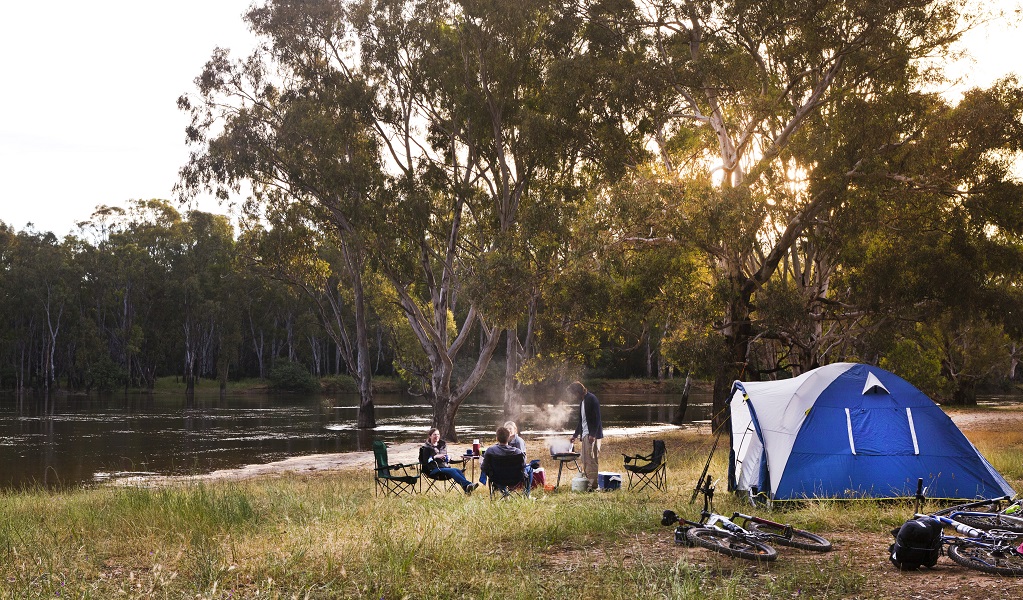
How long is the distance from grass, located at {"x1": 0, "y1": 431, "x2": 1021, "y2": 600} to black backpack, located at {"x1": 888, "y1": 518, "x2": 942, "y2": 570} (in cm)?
14

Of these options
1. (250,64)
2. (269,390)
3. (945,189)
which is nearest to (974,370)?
(945,189)

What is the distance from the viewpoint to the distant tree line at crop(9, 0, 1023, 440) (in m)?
18.4

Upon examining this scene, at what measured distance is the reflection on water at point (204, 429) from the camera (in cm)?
1983

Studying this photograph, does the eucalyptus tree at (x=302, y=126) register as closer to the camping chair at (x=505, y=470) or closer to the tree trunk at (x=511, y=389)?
the tree trunk at (x=511, y=389)

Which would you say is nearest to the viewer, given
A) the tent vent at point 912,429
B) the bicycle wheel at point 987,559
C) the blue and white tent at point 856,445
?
the bicycle wheel at point 987,559

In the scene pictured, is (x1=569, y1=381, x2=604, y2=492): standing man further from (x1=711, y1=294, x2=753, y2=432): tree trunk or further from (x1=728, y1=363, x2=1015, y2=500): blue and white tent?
(x1=711, y1=294, x2=753, y2=432): tree trunk

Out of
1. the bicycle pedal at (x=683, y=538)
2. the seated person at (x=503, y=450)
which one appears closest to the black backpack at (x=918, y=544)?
the bicycle pedal at (x=683, y=538)

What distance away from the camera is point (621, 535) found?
705cm

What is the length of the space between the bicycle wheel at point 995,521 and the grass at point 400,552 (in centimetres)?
70

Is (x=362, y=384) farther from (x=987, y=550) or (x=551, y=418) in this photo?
(x=987, y=550)

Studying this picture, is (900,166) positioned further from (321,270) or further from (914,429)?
(321,270)

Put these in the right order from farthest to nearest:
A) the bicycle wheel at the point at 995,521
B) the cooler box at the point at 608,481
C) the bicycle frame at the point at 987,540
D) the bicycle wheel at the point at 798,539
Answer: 1. the cooler box at the point at 608,481
2. the bicycle wheel at the point at 995,521
3. the bicycle wheel at the point at 798,539
4. the bicycle frame at the point at 987,540

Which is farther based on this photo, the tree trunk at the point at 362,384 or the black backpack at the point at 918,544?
the tree trunk at the point at 362,384

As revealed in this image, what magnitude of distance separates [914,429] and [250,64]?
75.5 feet
